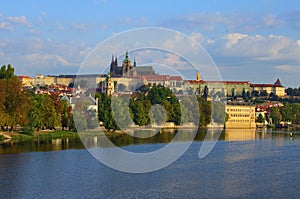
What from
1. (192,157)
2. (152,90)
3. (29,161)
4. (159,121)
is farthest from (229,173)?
(152,90)

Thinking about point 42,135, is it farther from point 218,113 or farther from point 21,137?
point 218,113

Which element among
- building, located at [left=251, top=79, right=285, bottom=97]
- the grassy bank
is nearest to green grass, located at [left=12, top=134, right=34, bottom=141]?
the grassy bank

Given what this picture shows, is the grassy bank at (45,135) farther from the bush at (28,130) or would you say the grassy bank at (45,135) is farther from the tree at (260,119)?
the tree at (260,119)

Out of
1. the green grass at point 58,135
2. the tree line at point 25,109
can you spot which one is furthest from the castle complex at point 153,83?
the green grass at point 58,135

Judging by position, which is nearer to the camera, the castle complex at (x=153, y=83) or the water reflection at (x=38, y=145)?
the water reflection at (x=38, y=145)

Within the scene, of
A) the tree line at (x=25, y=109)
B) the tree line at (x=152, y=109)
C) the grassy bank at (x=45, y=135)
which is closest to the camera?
the tree line at (x=25, y=109)

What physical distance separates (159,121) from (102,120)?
710 inches

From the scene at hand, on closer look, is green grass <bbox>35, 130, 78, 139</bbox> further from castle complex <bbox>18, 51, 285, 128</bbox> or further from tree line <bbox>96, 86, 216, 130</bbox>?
castle complex <bbox>18, 51, 285, 128</bbox>

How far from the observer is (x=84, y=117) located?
45.6 metres

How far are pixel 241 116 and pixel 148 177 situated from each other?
64.1 metres

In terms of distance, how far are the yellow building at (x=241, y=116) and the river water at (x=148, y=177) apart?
50.2 metres

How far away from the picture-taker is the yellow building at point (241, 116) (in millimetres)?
82312

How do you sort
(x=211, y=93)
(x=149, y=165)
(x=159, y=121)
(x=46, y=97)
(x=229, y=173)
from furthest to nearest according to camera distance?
(x=211, y=93) → (x=159, y=121) → (x=46, y=97) → (x=149, y=165) → (x=229, y=173)

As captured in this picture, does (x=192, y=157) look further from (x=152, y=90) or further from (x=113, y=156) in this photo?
(x=152, y=90)
